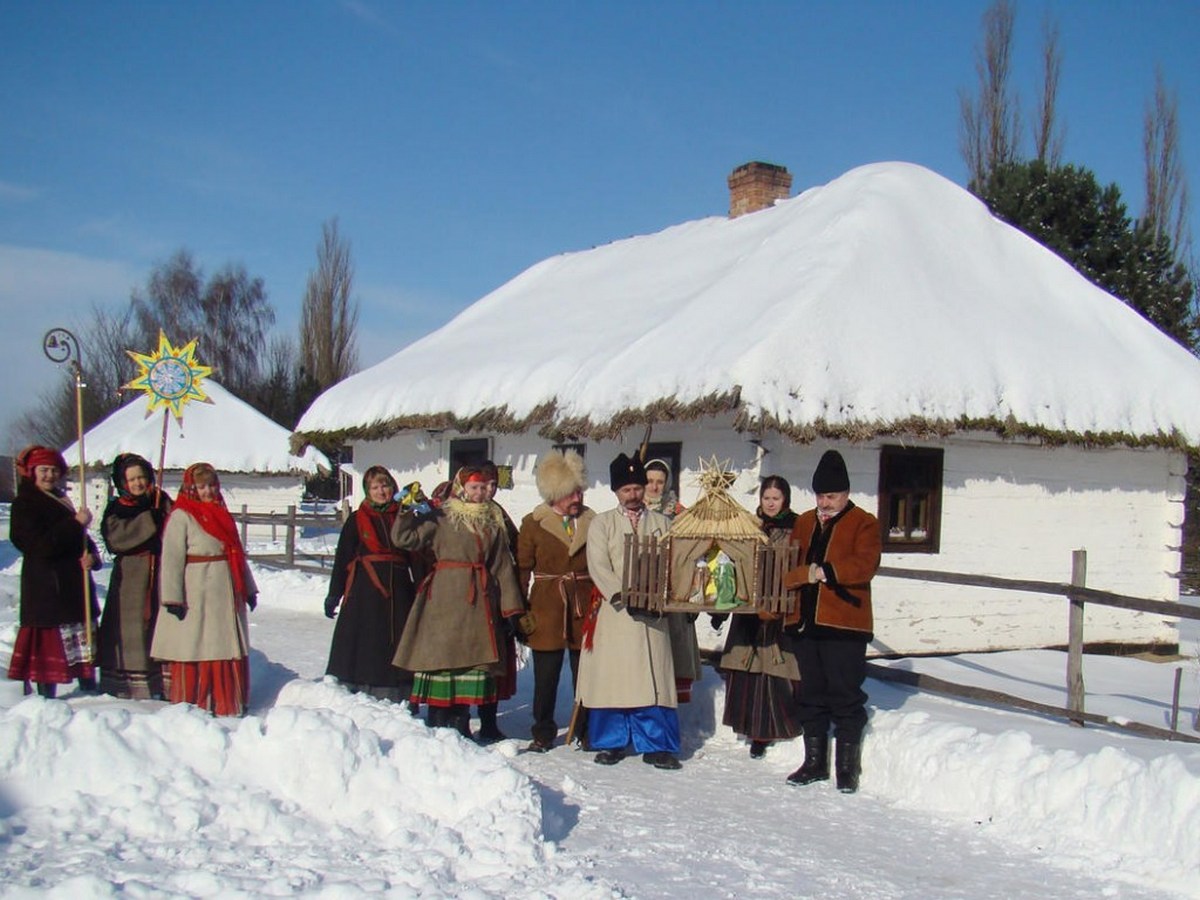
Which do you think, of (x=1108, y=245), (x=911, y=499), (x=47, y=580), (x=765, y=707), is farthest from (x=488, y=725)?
(x=1108, y=245)

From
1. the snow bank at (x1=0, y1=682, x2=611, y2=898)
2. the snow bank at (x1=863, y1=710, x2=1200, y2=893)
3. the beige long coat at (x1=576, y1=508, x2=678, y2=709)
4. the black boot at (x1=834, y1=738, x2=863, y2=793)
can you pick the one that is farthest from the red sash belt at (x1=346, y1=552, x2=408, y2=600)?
the snow bank at (x1=863, y1=710, x2=1200, y2=893)

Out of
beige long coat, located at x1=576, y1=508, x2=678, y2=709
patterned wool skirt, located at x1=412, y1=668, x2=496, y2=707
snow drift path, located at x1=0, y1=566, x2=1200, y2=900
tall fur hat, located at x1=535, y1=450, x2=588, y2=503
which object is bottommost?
snow drift path, located at x1=0, y1=566, x2=1200, y2=900

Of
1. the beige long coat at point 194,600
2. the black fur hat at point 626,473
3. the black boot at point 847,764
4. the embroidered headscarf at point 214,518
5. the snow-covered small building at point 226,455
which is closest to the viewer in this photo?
the black boot at point 847,764

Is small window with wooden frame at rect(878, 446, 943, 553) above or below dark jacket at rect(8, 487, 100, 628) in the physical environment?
above

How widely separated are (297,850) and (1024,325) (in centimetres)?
915

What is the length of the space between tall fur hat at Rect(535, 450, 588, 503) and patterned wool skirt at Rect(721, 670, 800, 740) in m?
1.42

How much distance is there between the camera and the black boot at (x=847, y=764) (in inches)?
231

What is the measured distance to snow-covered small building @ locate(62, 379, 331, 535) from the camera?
94.2 feet

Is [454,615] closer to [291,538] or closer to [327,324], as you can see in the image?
[291,538]

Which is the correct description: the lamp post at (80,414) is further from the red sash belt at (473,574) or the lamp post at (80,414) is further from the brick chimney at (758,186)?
the brick chimney at (758,186)

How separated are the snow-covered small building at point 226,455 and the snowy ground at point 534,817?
24.1 metres

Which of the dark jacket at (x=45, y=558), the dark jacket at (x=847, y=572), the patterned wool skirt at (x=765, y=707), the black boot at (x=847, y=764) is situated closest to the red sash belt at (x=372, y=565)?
the dark jacket at (x=45, y=558)

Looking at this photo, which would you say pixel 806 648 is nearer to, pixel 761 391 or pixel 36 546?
pixel 761 391

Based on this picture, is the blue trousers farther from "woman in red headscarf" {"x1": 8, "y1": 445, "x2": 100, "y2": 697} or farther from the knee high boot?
"woman in red headscarf" {"x1": 8, "y1": 445, "x2": 100, "y2": 697}
